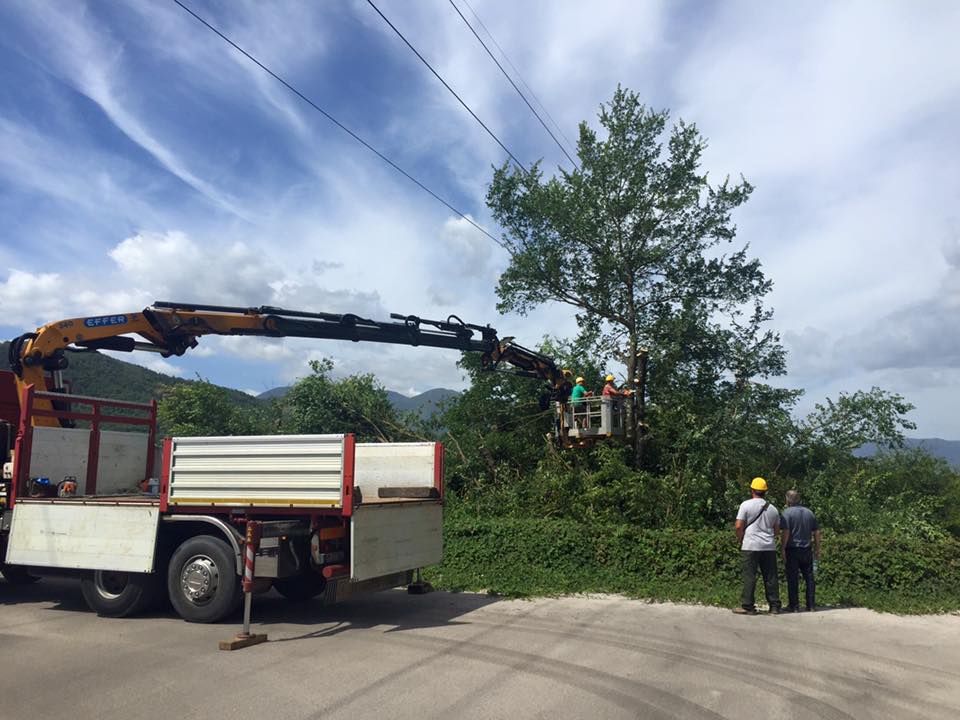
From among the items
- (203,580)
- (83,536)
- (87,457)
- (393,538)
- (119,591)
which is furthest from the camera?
(87,457)

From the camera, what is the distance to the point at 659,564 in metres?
11.5

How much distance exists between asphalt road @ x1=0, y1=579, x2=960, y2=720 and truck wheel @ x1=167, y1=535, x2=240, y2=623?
9.2 inches

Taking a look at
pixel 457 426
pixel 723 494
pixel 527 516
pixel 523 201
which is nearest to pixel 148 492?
pixel 527 516

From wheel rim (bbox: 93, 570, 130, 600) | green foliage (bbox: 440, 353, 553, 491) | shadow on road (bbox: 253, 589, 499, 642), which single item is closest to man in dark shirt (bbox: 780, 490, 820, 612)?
shadow on road (bbox: 253, 589, 499, 642)

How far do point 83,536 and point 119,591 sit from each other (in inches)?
32.9

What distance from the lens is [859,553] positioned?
10.4 meters

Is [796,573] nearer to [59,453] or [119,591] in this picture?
[119,591]

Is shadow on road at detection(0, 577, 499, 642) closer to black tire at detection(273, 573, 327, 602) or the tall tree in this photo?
black tire at detection(273, 573, 327, 602)

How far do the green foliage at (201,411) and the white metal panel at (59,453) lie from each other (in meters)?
15.9

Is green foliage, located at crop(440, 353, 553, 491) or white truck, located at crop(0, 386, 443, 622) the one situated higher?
green foliage, located at crop(440, 353, 553, 491)

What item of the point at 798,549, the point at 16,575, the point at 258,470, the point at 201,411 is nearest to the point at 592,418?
the point at 798,549

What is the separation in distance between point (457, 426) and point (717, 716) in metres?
13.4

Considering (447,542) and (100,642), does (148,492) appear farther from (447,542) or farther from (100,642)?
(447,542)

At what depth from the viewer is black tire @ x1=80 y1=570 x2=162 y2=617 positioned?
29.3ft
